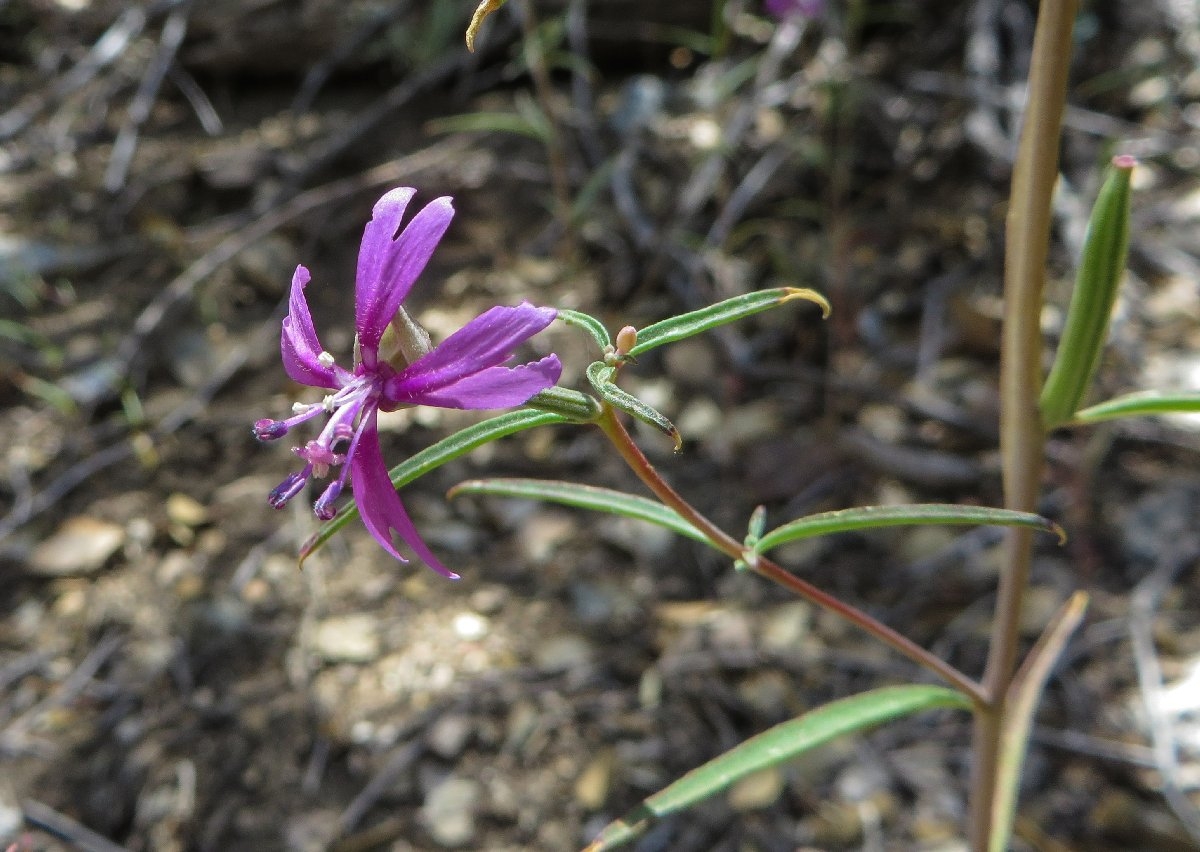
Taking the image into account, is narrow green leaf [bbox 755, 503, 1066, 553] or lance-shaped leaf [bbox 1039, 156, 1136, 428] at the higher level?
lance-shaped leaf [bbox 1039, 156, 1136, 428]

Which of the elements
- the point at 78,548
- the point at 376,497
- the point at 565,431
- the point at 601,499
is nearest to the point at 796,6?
the point at 565,431

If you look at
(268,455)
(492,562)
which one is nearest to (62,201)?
(268,455)

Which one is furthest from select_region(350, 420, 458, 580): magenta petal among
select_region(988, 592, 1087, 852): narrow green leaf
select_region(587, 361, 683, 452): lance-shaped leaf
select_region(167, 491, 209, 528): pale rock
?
select_region(167, 491, 209, 528): pale rock

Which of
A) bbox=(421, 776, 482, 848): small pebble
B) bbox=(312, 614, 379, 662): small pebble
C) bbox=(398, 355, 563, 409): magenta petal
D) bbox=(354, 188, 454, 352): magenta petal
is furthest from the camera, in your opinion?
bbox=(312, 614, 379, 662): small pebble

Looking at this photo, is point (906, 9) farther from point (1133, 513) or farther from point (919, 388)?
point (1133, 513)

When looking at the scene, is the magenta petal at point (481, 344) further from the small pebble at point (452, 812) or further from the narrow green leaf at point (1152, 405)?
the small pebble at point (452, 812)

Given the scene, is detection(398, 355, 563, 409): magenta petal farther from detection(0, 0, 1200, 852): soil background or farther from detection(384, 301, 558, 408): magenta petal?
detection(0, 0, 1200, 852): soil background

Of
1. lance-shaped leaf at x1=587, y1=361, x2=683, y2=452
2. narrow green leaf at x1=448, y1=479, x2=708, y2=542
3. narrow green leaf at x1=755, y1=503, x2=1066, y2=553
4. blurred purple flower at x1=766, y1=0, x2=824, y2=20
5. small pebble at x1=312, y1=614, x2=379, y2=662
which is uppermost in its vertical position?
lance-shaped leaf at x1=587, y1=361, x2=683, y2=452
